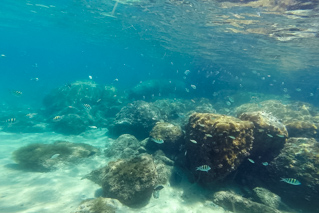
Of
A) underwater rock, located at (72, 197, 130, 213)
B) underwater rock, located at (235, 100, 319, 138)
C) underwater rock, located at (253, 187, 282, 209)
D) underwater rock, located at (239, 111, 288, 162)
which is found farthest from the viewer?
underwater rock, located at (235, 100, 319, 138)

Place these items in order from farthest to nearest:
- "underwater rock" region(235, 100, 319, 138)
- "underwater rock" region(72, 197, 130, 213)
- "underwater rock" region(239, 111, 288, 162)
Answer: "underwater rock" region(235, 100, 319, 138)
"underwater rock" region(239, 111, 288, 162)
"underwater rock" region(72, 197, 130, 213)

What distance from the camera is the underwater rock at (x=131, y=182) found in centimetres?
646

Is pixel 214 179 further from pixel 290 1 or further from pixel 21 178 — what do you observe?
pixel 290 1

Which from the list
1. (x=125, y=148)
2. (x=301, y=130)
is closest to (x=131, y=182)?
(x=125, y=148)

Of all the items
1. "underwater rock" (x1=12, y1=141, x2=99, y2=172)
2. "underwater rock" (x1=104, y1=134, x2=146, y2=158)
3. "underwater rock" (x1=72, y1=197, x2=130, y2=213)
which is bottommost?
"underwater rock" (x1=12, y1=141, x2=99, y2=172)

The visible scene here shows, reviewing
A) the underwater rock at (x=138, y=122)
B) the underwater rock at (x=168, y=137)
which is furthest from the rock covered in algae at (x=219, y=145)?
the underwater rock at (x=138, y=122)

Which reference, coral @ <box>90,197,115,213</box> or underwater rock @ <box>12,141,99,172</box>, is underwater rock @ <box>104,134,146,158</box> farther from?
coral @ <box>90,197,115,213</box>

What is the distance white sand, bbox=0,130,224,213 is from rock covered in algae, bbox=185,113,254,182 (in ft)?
3.60

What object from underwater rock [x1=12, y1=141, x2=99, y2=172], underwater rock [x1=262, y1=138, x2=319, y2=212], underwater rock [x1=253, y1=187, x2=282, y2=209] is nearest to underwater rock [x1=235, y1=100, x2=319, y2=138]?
underwater rock [x1=262, y1=138, x2=319, y2=212]

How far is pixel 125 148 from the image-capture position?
11.1m

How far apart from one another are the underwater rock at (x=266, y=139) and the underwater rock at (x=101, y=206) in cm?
642

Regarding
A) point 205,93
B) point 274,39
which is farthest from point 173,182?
point 205,93

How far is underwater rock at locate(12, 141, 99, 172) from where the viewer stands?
30.3ft

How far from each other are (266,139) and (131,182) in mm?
6493
